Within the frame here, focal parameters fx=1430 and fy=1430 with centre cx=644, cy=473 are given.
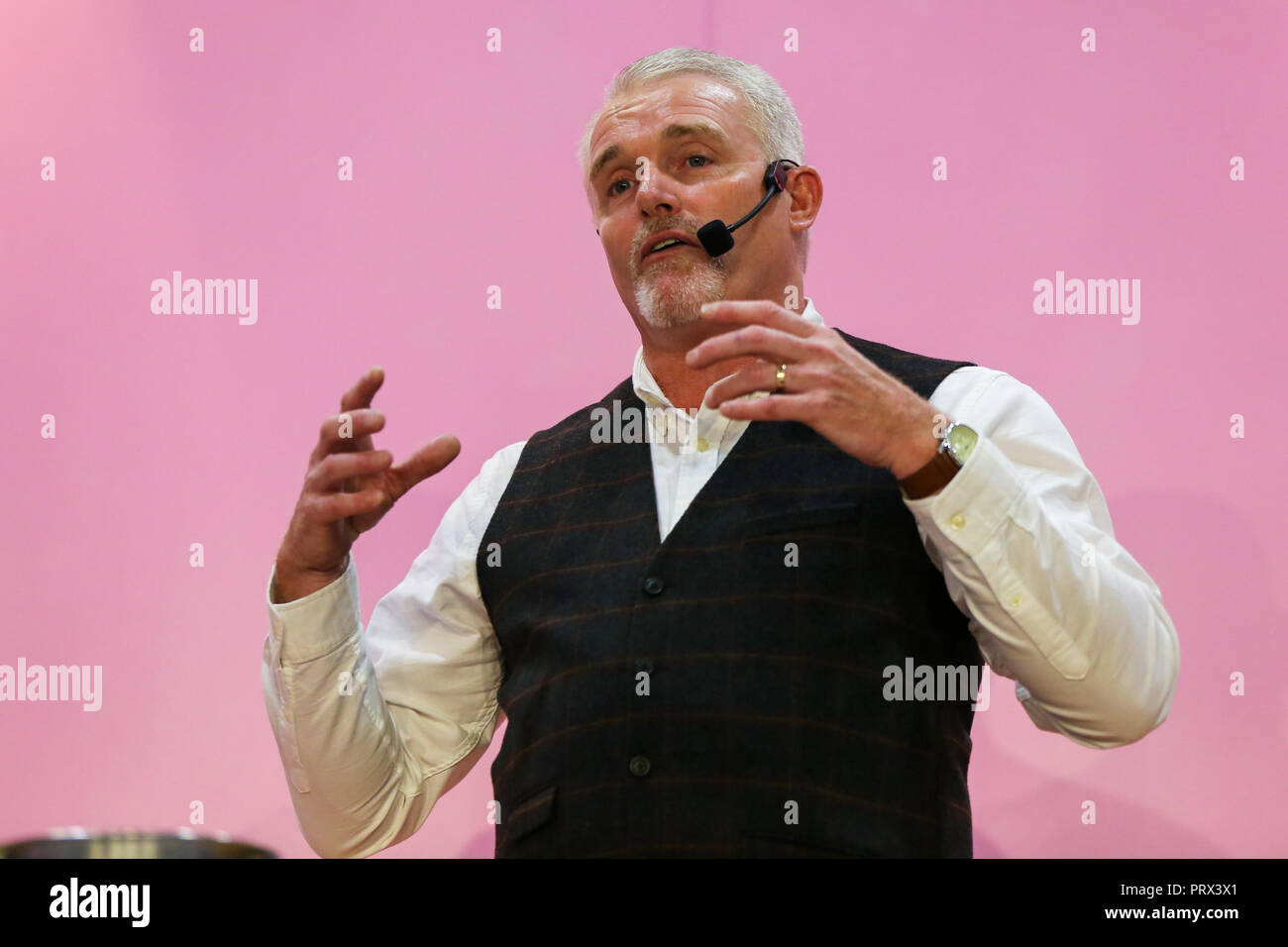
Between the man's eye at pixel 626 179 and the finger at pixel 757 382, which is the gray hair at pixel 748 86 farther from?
the finger at pixel 757 382

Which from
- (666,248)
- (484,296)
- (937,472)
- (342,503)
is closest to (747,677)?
(937,472)

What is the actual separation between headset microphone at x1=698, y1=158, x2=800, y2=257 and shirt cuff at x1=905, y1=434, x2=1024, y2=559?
485 millimetres

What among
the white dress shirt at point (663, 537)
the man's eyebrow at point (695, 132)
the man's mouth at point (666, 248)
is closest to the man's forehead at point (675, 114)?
the man's eyebrow at point (695, 132)

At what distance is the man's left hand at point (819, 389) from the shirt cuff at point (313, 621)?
523 mm

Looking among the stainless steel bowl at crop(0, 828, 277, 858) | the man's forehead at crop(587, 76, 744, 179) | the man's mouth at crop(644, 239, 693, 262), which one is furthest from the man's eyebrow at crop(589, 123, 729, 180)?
the stainless steel bowl at crop(0, 828, 277, 858)

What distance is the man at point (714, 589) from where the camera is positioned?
127 centimetres

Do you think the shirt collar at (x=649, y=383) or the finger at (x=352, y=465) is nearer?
the finger at (x=352, y=465)

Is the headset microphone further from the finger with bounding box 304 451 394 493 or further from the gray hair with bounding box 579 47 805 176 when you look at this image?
the finger with bounding box 304 451 394 493

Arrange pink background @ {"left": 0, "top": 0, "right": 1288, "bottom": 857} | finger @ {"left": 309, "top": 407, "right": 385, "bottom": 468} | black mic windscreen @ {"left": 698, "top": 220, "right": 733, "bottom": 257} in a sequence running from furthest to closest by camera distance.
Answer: pink background @ {"left": 0, "top": 0, "right": 1288, "bottom": 857}
black mic windscreen @ {"left": 698, "top": 220, "right": 733, "bottom": 257}
finger @ {"left": 309, "top": 407, "right": 385, "bottom": 468}

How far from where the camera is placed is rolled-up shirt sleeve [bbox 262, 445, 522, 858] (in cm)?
155

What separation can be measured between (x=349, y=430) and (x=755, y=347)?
419mm

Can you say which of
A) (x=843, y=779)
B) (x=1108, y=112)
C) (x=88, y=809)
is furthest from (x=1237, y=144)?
(x=88, y=809)

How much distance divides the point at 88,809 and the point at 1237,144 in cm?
202
